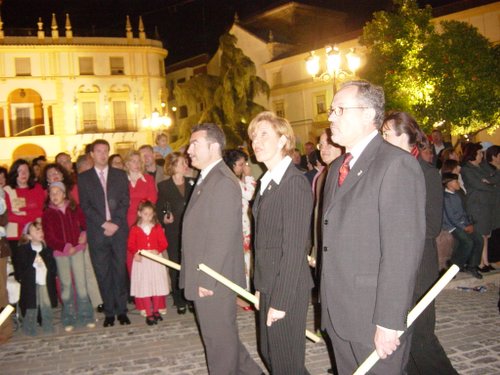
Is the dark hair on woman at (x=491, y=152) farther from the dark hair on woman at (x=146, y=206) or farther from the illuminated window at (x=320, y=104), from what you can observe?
the illuminated window at (x=320, y=104)

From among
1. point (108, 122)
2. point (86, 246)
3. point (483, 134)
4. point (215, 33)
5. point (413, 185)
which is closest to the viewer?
point (413, 185)

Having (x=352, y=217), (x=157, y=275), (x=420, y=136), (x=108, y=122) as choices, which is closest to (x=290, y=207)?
(x=352, y=217)

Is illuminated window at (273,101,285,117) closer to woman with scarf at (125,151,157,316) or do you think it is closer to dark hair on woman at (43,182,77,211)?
woman with scarf at (125,151,157,316)

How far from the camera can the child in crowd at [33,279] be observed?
22.2 ft

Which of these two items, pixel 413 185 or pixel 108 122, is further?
pixel 108 122

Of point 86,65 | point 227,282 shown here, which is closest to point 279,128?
point 227,282

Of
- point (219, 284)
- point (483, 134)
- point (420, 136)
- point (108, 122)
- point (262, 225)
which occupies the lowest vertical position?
point (219, 284)

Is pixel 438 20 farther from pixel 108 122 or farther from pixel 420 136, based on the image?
pixel 420 136

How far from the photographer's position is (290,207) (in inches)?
146

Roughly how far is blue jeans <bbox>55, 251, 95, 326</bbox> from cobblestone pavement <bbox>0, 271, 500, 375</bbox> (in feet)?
0.67

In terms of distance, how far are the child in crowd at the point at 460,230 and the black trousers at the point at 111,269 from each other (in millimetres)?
5320

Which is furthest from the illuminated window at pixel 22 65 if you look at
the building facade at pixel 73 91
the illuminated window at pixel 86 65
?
the illuminated window at pixel 86 65

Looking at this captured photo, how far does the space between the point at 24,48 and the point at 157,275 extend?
131 ft

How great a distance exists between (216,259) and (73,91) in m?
42.5
